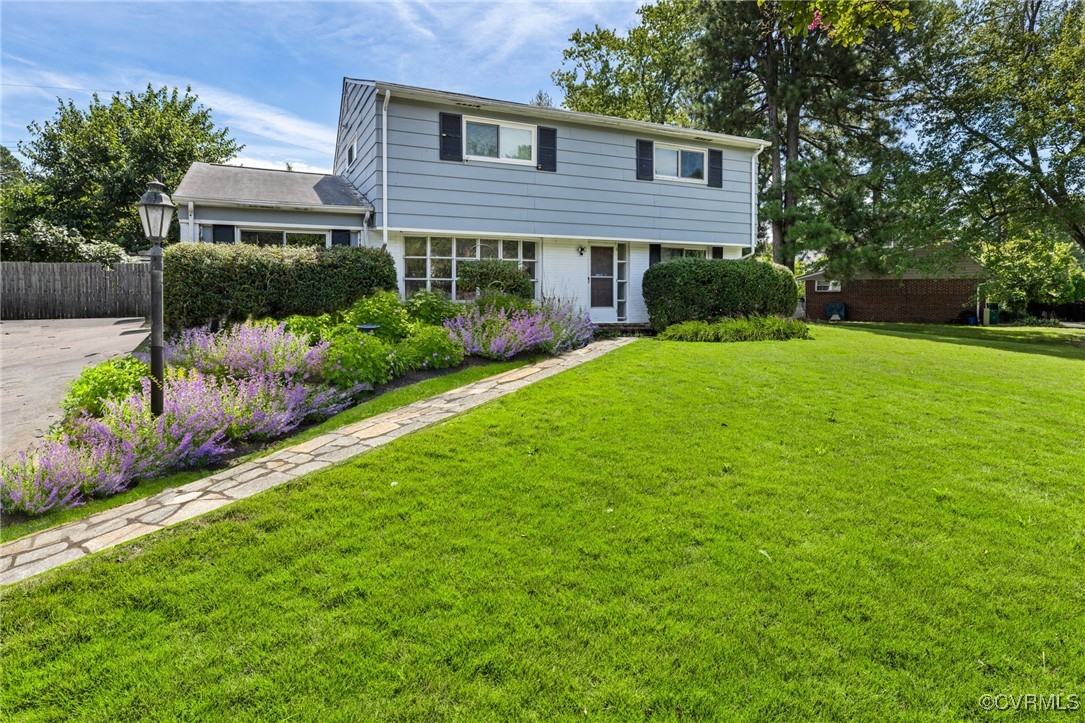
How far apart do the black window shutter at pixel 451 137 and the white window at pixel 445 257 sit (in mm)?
1744

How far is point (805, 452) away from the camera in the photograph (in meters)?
4.37

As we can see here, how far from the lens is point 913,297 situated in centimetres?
2539

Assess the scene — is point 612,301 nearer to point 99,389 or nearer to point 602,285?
point 602,285

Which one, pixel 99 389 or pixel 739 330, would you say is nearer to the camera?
pixel 99 389

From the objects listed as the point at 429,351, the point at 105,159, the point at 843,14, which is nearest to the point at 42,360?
the point at 429,351

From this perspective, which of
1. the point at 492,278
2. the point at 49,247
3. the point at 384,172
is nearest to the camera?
the point at 384,172

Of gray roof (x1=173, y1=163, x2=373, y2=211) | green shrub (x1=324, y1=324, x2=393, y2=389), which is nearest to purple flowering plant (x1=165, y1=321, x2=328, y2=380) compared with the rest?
green shrub (x1=324, y1=324, x2=393, y2=389)

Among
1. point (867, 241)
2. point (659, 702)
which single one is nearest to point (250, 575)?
point (659, 702)

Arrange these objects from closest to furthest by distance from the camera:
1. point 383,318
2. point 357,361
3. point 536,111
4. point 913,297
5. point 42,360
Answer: point 357,361, point 383,318, point 42,360, point 536,111, point 913,297

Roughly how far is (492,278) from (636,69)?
20050 mm

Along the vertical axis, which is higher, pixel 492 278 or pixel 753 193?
pixel 753 193

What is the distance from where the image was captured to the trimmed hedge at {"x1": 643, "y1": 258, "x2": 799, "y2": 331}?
12055mm

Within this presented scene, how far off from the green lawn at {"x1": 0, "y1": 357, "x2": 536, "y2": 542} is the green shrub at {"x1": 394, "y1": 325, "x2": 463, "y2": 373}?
27cm

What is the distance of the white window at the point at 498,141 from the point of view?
11695mm
